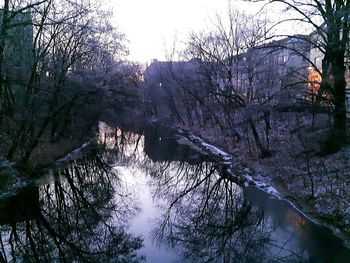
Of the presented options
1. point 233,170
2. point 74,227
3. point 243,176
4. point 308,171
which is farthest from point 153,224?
point 233,170

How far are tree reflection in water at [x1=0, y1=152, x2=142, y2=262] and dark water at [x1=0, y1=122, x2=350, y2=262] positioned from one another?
30 mm

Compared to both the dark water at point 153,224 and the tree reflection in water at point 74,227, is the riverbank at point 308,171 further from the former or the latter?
the tree reflection in water at point 74,227

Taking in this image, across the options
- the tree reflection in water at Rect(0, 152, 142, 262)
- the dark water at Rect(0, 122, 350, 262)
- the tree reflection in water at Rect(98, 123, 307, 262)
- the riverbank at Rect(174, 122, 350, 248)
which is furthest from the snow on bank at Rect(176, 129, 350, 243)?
the tree reflection in water at Rect(0, 152, 142, 262)

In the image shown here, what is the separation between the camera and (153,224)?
41.9 ft

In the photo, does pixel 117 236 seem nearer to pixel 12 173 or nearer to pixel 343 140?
pixel 12 173

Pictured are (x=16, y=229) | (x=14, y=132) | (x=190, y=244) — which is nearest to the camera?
(x=190, y=244)

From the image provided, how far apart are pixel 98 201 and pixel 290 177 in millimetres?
9134

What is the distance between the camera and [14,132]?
19562mm

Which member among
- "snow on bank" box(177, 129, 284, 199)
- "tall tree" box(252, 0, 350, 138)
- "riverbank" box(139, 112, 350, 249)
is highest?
"tall tree" box(252, 0, 350, 138)

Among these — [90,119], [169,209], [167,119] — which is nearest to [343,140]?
[169,209]

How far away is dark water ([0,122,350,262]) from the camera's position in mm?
10094

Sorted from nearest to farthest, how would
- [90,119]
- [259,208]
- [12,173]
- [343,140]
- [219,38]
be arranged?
[259,208] → [343,140] → [12,173] → [219,38] → [90,119]

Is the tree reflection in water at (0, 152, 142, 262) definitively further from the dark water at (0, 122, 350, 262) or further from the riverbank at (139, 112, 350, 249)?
the riverbank at (139, 112, 350, 249)

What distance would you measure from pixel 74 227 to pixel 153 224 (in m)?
2.90
